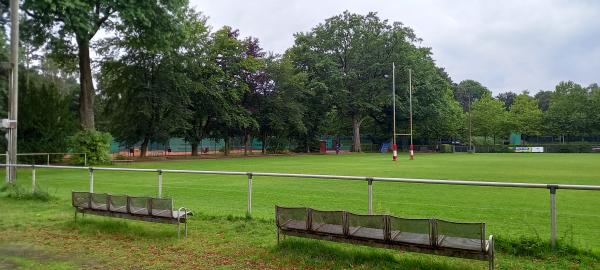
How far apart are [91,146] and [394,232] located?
30.2 m

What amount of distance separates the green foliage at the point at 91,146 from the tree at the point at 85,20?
1.81 metres

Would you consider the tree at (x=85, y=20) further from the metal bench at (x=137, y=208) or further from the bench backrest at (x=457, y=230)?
the bench backrest at (x=457, y=230)

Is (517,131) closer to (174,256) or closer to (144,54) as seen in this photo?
(144,54)

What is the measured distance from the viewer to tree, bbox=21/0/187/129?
2592 centimetres

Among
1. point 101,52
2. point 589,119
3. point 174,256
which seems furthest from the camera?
point 589,119

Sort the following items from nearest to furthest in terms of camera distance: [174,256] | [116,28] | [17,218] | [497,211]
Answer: [174,256]
[17,218]
[497,211]
[116,28]

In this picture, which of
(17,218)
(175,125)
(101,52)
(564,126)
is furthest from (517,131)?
(17,218)

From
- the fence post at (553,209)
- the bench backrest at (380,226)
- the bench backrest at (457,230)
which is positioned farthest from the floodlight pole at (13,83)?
the fence post at (553,209)

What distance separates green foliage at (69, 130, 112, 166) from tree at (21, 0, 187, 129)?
1809mm

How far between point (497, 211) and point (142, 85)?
119ft

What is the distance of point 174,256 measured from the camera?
22.6ft

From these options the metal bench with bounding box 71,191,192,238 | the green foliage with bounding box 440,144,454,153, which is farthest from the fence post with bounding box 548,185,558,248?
the green foliage with bounding box 440,144,454,153

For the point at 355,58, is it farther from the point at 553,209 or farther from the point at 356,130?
the point at 553,209

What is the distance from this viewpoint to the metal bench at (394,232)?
221 inches
